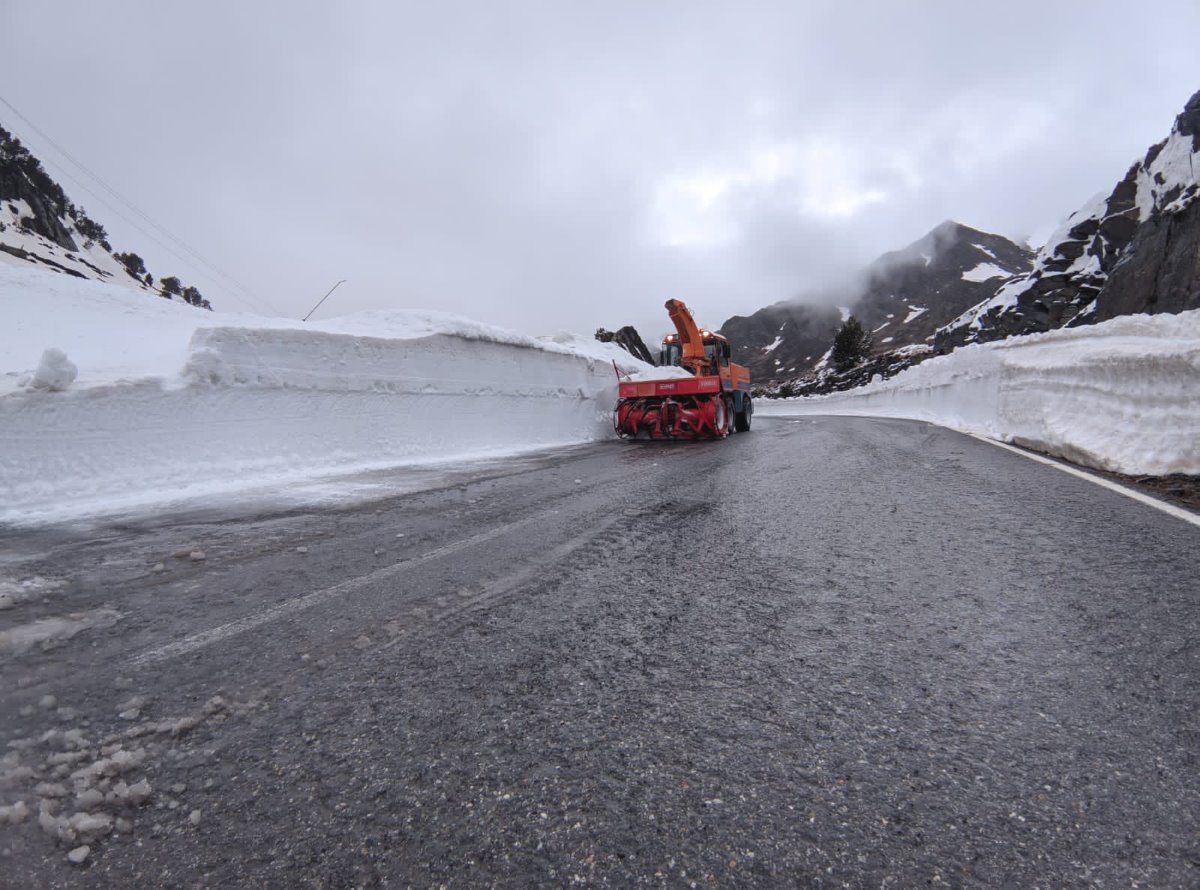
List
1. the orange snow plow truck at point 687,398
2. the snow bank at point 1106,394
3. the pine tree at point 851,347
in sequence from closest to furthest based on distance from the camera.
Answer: the snow bank at point 1106,394
the orange snow plow truck at point 687,398
the pine tree at point 851,347

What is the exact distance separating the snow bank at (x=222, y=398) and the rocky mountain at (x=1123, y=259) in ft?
117

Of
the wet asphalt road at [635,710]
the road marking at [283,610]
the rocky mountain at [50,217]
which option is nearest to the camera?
the wet asphalt road at [635,710]

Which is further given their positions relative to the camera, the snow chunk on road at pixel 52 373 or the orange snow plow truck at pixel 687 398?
the orange snow plow truck at pixel 687 398

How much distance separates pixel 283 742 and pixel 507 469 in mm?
6356

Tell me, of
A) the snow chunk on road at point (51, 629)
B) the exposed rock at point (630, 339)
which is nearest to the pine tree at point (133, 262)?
the exposed rock at point (630, 339)

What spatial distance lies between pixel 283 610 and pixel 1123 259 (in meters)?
51.5

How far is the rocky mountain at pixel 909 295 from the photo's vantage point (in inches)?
5592

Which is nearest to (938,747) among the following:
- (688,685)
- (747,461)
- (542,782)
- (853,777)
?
(853,777)

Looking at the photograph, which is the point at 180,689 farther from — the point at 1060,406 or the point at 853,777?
the point at 1060,406

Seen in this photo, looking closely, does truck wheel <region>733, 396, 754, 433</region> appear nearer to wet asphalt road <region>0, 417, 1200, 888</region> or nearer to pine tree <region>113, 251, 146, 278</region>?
wet asphalt road <region>0, 417, 1200, 888</region>

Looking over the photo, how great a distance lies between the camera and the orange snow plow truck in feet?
43.1

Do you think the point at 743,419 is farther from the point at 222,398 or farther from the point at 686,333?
the point at 222,398

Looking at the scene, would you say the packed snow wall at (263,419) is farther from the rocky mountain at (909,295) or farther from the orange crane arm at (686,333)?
the rocky mountain at (909,295)

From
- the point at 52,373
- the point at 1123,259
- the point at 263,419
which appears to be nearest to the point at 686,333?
the point at 263,419
